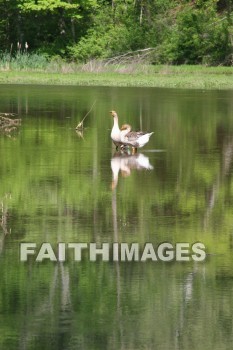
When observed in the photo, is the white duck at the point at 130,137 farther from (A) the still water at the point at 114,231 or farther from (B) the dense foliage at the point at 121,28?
(B) the dense foliage at the point at 121,28

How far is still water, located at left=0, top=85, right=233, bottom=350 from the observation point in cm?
824

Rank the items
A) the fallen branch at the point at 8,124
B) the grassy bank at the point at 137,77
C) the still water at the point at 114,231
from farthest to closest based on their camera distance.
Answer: the grassy bank at the point at 137,77 < the fallen branch at the point at 8,124 < the still water at the point at 114,231

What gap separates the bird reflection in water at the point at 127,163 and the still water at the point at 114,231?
0.07 ft

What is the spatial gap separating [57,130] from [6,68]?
77.6 feet

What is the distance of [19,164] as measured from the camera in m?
16.7

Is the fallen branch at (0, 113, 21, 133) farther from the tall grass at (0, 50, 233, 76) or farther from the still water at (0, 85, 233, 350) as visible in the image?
the tall grass at (0, 50, 233, 76)

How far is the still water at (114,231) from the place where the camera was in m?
8.24

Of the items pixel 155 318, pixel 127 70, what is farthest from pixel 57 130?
pixel 127 70


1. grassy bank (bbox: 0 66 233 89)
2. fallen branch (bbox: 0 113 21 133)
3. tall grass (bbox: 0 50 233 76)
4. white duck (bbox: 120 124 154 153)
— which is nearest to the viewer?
white duck (bbox: 120 124 154 153)

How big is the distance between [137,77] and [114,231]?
3135 cm

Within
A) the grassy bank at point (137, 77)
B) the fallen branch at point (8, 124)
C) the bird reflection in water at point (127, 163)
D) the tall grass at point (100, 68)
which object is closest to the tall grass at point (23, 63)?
the tall grass at point (100, 68)

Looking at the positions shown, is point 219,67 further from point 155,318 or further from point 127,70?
point 155,318

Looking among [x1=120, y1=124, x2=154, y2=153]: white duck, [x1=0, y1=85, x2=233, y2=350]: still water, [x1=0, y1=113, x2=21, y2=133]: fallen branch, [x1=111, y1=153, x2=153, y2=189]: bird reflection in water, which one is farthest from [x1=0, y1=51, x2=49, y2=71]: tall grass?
[x1=111, y1=153, x2=153, y2=189]: bird reflection in water

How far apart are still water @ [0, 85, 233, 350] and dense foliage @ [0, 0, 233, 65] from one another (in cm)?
2622
